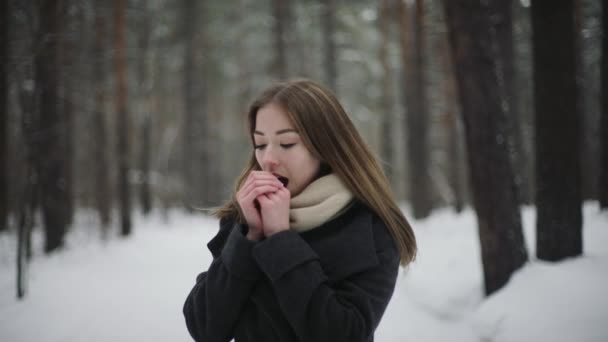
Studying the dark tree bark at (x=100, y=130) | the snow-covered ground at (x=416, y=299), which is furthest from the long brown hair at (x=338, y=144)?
the dark tree bark at (x=100, y=130)

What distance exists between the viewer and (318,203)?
1477mm

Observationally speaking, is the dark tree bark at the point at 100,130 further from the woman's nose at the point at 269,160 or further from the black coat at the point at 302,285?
the woman's nose at the point at 269,160

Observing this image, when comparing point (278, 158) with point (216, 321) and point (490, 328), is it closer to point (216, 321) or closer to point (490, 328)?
point (216, 321)

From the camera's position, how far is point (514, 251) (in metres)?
4.13

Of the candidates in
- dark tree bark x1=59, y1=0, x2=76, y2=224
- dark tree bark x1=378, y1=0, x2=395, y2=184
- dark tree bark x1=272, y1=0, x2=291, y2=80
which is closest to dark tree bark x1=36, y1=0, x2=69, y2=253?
dark tree bark x1=59, y1=0, x2=76, y2=224

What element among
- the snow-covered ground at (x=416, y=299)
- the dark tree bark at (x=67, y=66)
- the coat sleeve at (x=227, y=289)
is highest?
the dark tree bark at (x=67, y=66)

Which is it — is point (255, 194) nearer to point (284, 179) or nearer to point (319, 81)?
point (284, 179)

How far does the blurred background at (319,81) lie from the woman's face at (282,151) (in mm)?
659

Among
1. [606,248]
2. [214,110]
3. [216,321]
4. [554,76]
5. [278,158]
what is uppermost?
[214,110]

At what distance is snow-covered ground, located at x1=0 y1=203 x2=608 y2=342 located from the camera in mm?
3509

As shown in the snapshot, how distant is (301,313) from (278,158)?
61cm

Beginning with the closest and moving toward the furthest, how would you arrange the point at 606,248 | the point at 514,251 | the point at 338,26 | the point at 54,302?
the point at 514,251 → the point at 606,248 → the point at 54,302 → the point at 338,26

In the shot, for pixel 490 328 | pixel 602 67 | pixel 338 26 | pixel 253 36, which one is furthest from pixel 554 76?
pixel 253 36

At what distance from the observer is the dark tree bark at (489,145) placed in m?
4.12
